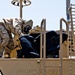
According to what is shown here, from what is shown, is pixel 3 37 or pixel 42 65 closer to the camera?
pixel 42 65

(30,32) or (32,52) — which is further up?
(30,32)

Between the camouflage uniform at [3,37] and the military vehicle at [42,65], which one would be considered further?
the camouflage uniform at [3,37]

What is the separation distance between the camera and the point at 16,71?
13.4ft

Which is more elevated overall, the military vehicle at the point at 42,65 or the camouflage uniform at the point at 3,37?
the camouflage uniform at the point at 3,37

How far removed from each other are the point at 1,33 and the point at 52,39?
125cm

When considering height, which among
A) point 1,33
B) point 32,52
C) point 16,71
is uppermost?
point 1,33

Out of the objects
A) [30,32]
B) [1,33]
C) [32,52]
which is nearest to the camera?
[32,52]

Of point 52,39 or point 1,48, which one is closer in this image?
point 52,39

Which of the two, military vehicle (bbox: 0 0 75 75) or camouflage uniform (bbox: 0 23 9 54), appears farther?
camouflage uniform (bbox: 0 23 9 54)

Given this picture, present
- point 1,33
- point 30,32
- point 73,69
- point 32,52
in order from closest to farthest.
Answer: point 73,69
point 32,52
point 1,33
point 30,32

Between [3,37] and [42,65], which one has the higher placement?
[3,37]

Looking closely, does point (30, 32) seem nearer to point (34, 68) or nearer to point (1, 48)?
point (1, 48)

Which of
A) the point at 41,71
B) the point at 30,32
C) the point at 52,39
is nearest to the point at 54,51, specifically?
the point at 52,39

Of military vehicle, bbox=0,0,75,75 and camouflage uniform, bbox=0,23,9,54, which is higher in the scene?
camouflage uniform, bbox=0,23,9,54
